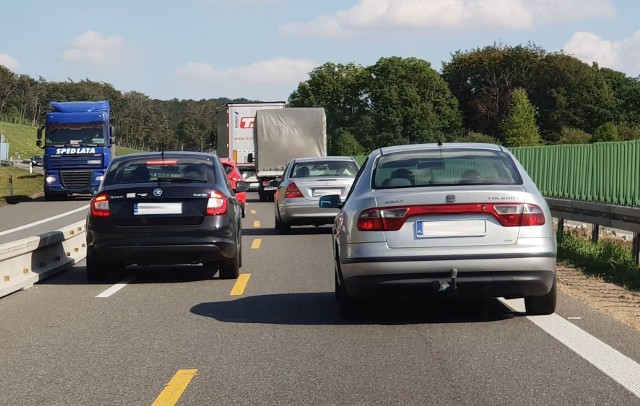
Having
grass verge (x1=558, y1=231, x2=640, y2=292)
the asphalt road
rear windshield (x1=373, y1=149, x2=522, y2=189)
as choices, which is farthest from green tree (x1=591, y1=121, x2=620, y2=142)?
rear windshield (x1=373, y1=149, x2=522, y2=189)

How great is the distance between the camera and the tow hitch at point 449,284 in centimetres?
827

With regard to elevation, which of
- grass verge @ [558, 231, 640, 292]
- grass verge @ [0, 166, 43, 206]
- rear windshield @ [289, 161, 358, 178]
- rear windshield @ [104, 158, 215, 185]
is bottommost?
grass verge @ [0, 166, 43, 206]

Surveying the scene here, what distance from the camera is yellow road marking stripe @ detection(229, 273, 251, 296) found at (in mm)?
11351

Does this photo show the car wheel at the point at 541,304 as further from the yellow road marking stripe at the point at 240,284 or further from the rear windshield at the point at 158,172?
the rear windshield at the point at 158,172

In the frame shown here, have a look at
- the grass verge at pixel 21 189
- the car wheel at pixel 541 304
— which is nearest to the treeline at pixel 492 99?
the grass verge at pixel 21 189

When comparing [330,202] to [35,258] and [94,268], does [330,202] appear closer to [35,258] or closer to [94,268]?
[94,268]

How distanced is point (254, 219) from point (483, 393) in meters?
21.1

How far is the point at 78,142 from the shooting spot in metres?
36.4

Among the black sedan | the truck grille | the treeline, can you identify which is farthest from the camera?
the treeline

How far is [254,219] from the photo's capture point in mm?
26984

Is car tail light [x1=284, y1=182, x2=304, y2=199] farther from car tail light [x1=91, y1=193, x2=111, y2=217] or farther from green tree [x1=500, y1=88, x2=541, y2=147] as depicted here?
green tree [x1=500, y1=88, x2=541, y2=147]

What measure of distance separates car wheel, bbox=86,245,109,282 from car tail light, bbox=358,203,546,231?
4677 mm

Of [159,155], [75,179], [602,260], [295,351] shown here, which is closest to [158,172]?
[159,155]

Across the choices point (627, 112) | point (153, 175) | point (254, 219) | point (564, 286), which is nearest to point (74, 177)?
point (254, 219)
